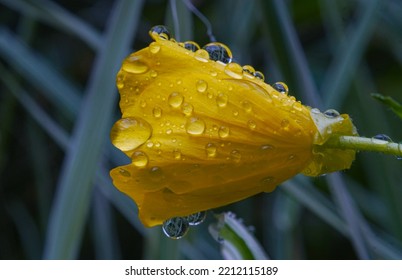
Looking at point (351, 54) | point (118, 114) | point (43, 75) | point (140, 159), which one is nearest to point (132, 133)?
point (140, 159)

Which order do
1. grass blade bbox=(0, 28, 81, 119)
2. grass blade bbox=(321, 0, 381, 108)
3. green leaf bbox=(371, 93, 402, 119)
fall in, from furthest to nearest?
grass blade bbox=(0, 28, 81, 119) < grass blade bbox=(321, 0, 381, 108) < green leaf bbox=(371, 93, 402, 119)

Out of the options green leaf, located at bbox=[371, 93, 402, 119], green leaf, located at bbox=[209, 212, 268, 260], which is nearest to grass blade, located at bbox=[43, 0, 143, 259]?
green leaf, located at bbox=[209, 212, 268, 260]

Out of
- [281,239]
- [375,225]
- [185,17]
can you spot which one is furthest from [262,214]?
[185,17]

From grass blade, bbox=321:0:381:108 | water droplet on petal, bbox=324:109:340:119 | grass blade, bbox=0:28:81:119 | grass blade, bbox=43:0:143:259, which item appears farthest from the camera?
grass blade, bbox=0:28:81:119

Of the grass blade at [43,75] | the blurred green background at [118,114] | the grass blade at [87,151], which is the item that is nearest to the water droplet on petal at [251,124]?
the blurred green background at [118,114]

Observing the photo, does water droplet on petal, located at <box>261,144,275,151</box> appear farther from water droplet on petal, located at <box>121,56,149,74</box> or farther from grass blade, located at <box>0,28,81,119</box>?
grass blade, located at <box>0,28,81,119</box>

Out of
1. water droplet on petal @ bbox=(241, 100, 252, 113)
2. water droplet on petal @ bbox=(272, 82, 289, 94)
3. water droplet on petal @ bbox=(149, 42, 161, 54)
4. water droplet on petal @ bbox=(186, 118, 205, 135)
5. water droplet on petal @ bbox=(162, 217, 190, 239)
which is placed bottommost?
water droplet on petal @ bbox=(162, 217, 190, 239)

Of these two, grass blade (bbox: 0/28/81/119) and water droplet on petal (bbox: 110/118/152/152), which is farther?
grass blade (bbox: 0/28/81/119)
